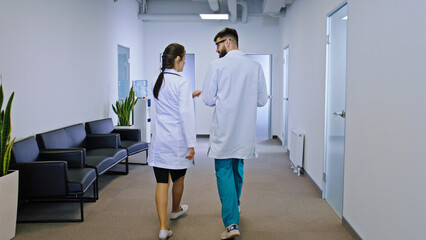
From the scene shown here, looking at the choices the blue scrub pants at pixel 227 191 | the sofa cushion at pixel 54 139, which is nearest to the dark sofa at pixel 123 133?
the sofa cushion at pixel 54 139

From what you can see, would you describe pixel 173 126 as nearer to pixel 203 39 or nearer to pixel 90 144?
pixel 90 144

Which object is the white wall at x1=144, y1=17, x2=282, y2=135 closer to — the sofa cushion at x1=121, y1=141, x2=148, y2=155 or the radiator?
the radiator

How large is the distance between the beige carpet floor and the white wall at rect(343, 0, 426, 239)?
0.43 metres

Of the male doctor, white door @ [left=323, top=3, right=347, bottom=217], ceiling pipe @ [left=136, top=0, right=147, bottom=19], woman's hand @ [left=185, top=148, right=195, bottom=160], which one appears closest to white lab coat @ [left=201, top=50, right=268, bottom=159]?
the male doctor

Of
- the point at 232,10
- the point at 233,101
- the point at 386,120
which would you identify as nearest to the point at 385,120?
the point at 386,120

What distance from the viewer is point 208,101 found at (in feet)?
8.54

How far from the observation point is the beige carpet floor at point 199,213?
2.78m

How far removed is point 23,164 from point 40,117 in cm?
90

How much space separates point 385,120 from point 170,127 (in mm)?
1299

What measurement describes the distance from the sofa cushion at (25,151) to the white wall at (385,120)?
8.06 feet

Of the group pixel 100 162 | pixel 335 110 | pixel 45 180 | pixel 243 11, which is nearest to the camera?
pixel 45 180

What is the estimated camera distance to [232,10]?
7.17 meters

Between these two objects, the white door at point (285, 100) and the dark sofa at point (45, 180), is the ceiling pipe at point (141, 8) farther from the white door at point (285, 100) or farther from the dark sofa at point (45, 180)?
the dark sofa at point (45, 180)

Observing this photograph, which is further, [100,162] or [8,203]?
[100,162]
